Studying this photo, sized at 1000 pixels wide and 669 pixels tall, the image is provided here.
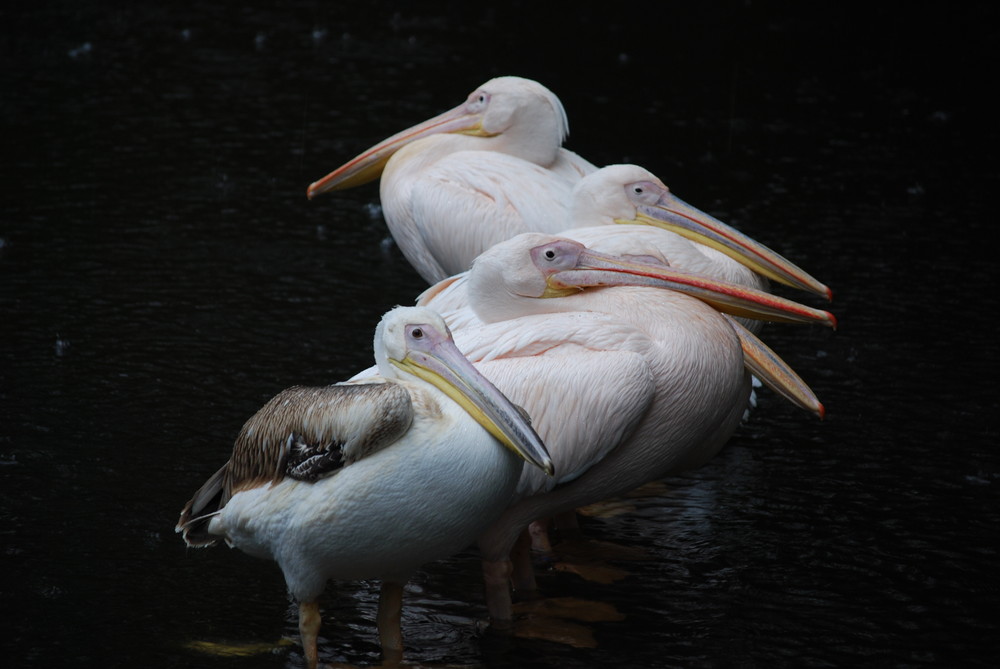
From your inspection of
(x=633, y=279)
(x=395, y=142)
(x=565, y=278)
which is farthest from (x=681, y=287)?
(x=395, y=142)

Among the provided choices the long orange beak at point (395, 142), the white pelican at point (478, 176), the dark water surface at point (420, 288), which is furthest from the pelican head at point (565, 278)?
the long orange beak at point (395, 142)

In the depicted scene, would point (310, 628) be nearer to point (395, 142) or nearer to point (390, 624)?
point (390, 624)

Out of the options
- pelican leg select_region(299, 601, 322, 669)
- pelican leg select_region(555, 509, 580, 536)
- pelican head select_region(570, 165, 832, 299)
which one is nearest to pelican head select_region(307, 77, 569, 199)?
pelican head select_region(570, 165, 832, 299)

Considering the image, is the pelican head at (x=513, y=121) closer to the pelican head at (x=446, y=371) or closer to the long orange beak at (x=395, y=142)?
the long orange beak at (x=395, y=142)

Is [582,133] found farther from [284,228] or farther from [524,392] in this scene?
[524,392]

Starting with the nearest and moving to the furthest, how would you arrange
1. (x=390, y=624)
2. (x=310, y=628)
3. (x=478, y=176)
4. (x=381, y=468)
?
(x=381, y=468)
(x=310, y=628)
(x=390, y=624)
(x=478, y=176)

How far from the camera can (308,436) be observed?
3.47m

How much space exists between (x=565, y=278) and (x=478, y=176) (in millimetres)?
1423

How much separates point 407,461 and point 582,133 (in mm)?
5890

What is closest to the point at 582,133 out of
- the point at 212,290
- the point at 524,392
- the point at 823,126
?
the point at 823,126

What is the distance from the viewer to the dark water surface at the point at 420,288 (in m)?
4.11

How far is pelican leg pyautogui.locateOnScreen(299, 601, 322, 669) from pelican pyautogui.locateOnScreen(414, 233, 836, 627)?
1.93ft

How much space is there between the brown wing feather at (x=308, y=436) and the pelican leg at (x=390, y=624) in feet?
1.61

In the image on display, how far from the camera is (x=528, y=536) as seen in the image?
4332mm
